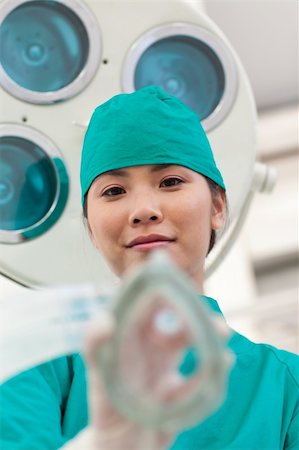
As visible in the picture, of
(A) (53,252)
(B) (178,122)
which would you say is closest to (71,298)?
(B) (178,122)

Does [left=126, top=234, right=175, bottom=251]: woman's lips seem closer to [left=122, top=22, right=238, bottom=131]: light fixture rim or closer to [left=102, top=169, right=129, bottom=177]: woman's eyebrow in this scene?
[left=102, top=169, right=129, bottom=177]: woman's eyebrow

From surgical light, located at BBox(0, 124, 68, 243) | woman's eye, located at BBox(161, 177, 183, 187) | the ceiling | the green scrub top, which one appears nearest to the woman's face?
woman's eye, located at BBox(161, 177, 183, 187)

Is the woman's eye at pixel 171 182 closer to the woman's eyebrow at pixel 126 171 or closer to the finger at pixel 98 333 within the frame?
the woman's eyebrow at pixel 126 171

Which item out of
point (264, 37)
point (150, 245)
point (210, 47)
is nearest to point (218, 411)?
point (150, 245)

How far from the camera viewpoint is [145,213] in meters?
0.92

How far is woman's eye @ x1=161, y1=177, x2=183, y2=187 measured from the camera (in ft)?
3.20

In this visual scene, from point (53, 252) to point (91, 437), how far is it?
0.74m

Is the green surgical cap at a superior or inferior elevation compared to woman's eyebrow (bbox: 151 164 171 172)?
superior

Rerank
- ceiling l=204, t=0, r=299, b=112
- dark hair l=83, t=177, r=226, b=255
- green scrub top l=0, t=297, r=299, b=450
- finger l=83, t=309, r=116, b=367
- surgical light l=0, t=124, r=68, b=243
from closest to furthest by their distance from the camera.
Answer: finger l=83, t=309, r=116, b=367
green scrub top l=0, t=297, r=299, b=450
dark hair l=83, t=177, r=226, b=255
surgical light l=0, t=124, r=68, b=243
ceiling l=204, t=0, r=299, b=112

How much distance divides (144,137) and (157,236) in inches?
6.0

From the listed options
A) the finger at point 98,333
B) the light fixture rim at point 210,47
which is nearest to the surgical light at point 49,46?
the light fixture rim at point 210,47

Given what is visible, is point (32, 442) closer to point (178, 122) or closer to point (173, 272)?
point (173, 272)

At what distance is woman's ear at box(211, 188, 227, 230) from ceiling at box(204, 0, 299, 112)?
1.37 metres

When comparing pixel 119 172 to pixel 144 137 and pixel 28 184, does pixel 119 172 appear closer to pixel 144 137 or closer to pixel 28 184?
pixel 144 137
